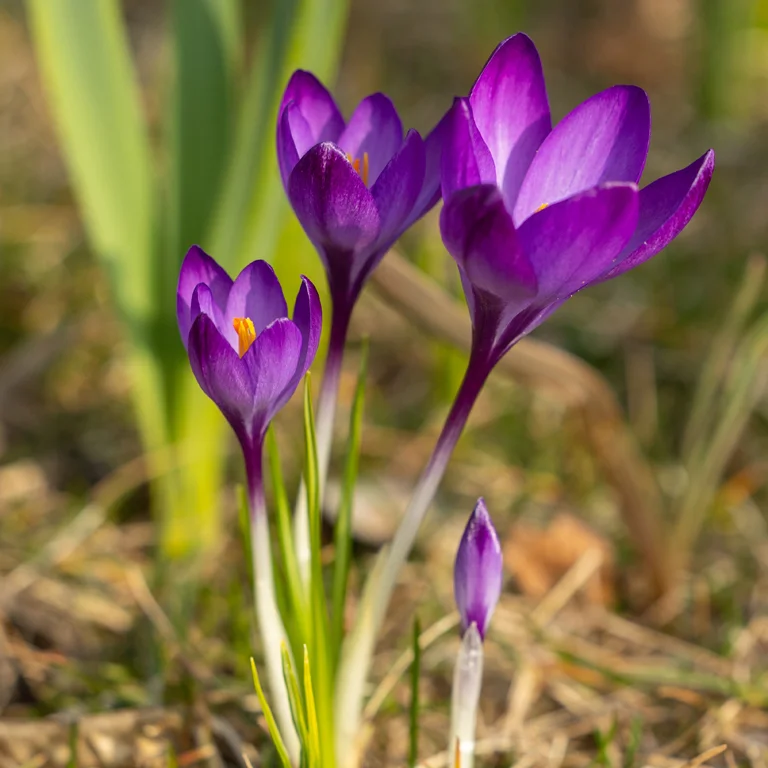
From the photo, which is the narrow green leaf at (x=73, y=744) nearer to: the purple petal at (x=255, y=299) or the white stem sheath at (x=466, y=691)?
the white stem sheath at (x=466, y=691)

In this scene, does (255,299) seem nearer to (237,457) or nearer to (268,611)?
(268,611)

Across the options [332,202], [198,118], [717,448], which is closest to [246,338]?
[332,202]

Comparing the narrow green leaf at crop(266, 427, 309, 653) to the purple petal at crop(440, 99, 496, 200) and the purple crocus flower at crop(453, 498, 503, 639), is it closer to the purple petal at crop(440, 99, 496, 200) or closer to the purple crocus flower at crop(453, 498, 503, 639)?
the purple crocus flower at crop(453, 498, 503, 639)

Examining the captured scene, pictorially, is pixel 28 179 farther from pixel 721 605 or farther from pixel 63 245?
pixel 721 605

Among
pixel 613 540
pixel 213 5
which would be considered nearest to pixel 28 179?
pixel 213 5

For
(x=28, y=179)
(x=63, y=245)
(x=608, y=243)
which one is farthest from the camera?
(x=28, y=179)

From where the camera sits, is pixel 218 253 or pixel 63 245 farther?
pixel 63 245

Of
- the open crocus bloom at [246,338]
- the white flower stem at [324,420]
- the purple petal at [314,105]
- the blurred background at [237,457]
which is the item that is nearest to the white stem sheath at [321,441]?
the white flower stem at [324,420]

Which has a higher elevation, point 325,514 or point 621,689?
point 325,514
